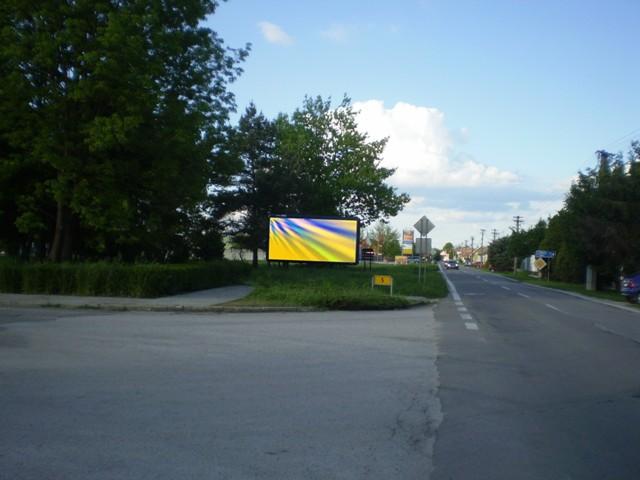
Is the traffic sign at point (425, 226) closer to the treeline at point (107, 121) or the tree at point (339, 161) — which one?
the treeline at point (107, 121)

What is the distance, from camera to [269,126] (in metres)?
49.1

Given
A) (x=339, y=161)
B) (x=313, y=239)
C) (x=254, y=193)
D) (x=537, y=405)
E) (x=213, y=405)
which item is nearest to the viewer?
(x=213, y=405)

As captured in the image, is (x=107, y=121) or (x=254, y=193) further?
(x=254, y=193)

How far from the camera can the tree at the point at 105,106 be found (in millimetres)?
20641

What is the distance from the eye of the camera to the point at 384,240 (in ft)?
427

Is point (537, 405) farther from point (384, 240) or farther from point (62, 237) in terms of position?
point (384, 240)

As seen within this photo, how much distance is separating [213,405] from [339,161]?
50.3 metres

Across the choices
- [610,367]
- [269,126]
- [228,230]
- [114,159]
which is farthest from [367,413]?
[269,126]

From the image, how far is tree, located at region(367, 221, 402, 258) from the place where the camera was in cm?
12775

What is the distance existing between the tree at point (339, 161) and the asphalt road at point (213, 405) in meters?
41.0

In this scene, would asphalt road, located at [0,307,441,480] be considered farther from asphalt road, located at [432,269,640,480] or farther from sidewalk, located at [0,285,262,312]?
sidewalk, located at [0,285,262,312]

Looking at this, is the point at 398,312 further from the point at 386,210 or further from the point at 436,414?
the point at 386,210

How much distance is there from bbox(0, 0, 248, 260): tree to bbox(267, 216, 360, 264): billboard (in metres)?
5.95

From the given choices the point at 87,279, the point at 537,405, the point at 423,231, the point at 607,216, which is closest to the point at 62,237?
the point at 87,279
